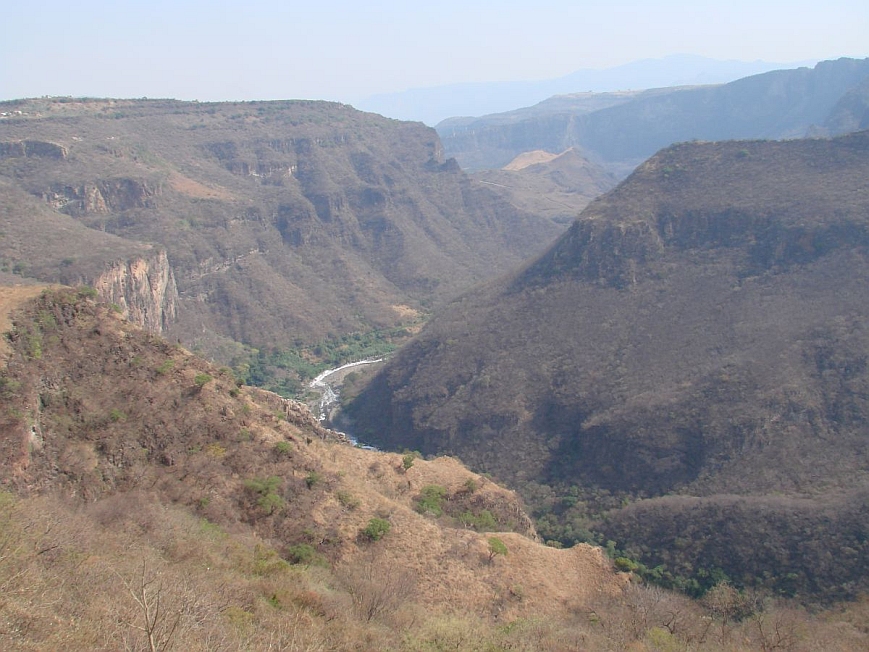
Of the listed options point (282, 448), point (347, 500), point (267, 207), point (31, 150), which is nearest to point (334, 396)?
point (282, 448)

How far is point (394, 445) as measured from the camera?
5559 cm

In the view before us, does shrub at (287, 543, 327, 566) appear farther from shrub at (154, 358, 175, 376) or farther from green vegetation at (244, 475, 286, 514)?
shrub at (154, 358, 175, 376)

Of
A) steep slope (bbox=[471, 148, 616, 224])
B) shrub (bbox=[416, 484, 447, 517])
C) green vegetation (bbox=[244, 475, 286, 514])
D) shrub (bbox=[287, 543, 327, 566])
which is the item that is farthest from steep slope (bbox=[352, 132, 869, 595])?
steep slope (bbox=[471, 148, 616, 224])

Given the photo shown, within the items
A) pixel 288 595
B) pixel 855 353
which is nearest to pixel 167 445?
pixel 288 595

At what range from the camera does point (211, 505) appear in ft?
78.8

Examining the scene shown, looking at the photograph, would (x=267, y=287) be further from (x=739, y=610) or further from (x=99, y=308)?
(x=739, y=610)

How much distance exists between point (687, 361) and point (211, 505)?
36.3m

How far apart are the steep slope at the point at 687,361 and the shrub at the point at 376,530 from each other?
16.4 m

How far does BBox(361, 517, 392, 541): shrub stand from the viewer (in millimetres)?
25122

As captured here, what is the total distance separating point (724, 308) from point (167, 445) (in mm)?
42368

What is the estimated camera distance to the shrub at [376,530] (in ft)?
82.4

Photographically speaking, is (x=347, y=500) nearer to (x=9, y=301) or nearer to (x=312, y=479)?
(x=312, y=479)

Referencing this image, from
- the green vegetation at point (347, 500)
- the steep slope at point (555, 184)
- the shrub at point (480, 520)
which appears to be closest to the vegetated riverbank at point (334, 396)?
the shrub at point (480, 520)

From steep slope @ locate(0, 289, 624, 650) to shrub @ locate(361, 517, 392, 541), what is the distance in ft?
0.28
